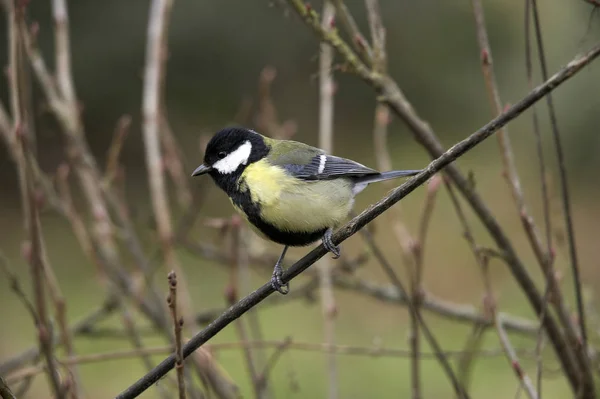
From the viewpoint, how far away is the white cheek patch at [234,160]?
183 cm

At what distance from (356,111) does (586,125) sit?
1.97 meters

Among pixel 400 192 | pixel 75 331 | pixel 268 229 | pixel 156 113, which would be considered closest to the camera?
pixel 400 192

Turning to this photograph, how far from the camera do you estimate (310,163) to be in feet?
6.14

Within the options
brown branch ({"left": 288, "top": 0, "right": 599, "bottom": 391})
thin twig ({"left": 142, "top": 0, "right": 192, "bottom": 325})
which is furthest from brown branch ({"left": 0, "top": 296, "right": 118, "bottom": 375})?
brown branch ({"left": 288, "top": 0, "right": 599, "bottom": 391})

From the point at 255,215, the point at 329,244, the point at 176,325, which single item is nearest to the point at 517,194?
the point at 329,244

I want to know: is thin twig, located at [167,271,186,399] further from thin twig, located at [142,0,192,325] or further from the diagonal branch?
thin twig, located at [142,0,192,325]

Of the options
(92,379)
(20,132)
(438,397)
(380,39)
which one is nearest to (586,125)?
(438,397)

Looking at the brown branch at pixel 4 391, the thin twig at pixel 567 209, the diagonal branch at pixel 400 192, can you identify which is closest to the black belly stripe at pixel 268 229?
the diagonal branch at pixel 400 192

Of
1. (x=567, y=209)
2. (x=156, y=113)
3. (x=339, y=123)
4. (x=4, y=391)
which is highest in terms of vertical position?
(x=339, y=123)

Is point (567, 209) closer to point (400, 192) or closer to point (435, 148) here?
point (435, 148)

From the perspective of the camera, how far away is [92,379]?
475 cm

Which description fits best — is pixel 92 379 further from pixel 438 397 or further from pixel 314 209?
pixel 314 209

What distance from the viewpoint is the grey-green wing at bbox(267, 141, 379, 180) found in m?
1.82

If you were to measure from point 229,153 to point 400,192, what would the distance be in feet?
2.81
